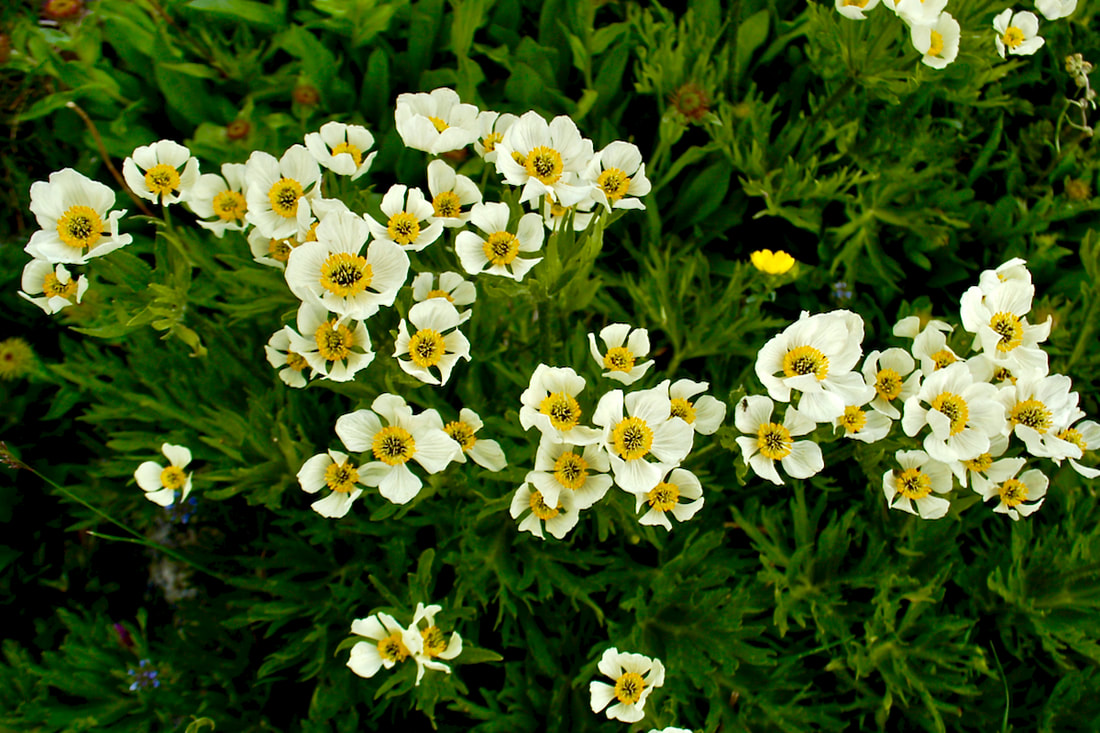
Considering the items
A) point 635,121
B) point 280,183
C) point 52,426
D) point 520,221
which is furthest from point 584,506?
point 52,426

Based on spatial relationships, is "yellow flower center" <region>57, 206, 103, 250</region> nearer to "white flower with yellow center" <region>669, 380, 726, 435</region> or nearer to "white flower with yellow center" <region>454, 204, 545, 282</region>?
"white flower with yellow center" <region>454, 204, 545, 282</region>

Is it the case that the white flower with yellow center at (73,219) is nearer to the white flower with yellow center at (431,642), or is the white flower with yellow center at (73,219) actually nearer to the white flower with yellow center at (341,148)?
the white flower with yellow center at (341,148)

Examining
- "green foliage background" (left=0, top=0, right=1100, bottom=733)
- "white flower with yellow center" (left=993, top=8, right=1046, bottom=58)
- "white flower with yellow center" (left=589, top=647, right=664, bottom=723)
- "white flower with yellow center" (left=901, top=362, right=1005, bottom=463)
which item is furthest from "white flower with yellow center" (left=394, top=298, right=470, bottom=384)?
"white flower with yellow center" (left=993, top=8, right=1046, bottom=58)

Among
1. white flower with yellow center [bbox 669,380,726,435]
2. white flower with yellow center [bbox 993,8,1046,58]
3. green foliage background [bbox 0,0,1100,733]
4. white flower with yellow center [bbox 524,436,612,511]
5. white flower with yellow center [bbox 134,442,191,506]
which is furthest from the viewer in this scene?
white flower with yellow center [bbox 993,8,1046,58]

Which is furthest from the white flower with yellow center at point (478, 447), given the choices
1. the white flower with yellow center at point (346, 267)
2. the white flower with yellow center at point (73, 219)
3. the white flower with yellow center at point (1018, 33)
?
the white flower with yellow center at point (1018, 33)

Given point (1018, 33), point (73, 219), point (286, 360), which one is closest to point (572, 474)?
point (286, 360)

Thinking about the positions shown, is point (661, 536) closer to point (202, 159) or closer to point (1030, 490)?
point (1030, 490)

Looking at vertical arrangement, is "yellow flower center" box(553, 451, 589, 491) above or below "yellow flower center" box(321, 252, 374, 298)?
below
